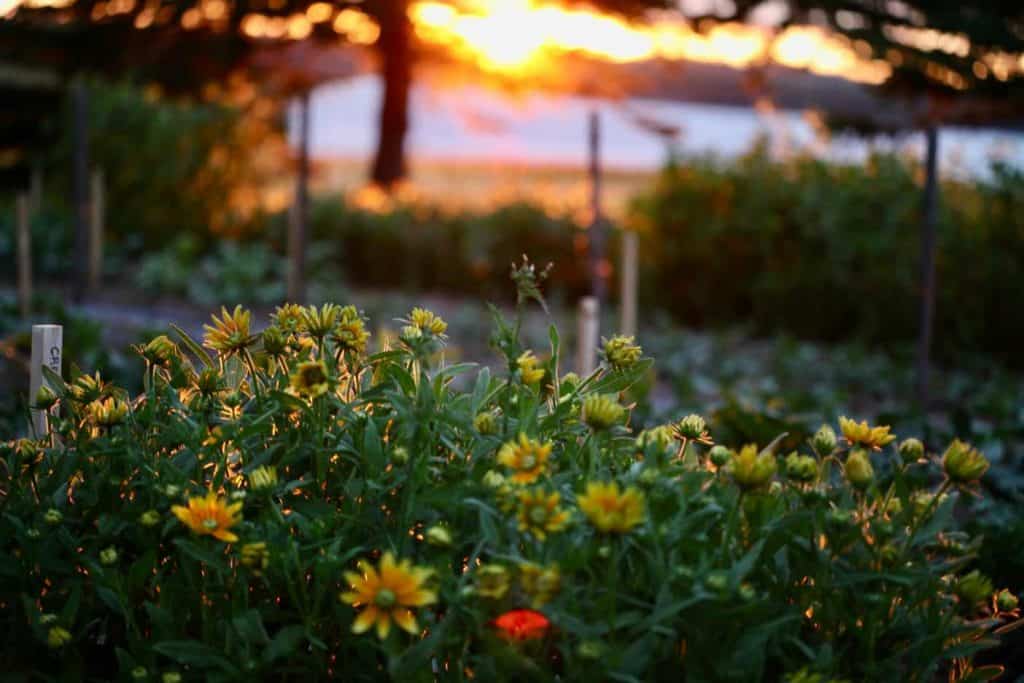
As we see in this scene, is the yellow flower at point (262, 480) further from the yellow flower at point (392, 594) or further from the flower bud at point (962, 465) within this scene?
the flower bud at point (962, 465)

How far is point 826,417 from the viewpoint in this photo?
13.8ft

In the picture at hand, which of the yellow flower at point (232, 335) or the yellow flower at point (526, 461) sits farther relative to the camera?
the yellow flower at point (232, 335)

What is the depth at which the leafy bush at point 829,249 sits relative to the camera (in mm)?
6723

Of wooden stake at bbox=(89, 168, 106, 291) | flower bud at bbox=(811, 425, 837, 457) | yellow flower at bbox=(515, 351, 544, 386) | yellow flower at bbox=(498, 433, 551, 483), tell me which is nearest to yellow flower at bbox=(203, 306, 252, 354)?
yellow flower at bbox=(515, 351, 544, 386)

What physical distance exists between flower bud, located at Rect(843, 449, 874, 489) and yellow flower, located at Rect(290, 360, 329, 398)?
623 mm

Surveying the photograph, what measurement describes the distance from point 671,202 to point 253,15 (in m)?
3.42

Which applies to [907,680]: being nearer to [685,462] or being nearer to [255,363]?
[685,462]

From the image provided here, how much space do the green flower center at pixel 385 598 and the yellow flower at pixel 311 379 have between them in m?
0.30

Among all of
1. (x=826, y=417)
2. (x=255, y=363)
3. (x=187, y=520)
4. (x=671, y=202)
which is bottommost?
(x=826, y=417)

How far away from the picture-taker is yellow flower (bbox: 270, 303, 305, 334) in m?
1.53

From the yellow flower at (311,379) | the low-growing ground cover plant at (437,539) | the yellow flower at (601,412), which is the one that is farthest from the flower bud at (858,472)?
the yellow flower at (311,379)

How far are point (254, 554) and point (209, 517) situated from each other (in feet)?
0.25

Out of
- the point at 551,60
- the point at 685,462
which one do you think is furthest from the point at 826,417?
the point at 551,60

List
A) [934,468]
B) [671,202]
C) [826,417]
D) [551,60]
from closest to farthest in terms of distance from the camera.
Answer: [934,468] < [826,417] < [671,202] < [551,60]
